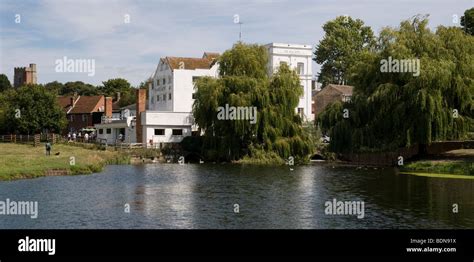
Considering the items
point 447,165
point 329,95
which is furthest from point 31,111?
point 447,165

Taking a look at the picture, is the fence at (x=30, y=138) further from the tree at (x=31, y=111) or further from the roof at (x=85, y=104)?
the roof at (x=85, y=104)

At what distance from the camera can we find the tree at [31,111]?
265 feet

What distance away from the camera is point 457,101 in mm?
55781

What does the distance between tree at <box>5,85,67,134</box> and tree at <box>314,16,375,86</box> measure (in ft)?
191

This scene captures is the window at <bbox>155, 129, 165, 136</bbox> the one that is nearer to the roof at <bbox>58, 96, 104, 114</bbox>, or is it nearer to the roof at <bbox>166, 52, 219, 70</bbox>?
the roof at <bbox>166, 52, 219, 70</bbox>

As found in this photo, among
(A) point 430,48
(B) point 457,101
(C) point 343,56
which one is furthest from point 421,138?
(C) point 343,56

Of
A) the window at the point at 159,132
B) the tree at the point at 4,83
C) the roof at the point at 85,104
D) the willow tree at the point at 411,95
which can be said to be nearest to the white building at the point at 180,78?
the window at the point at 159,132

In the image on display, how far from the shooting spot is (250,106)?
64.4 m

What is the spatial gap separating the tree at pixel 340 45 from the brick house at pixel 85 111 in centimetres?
4569

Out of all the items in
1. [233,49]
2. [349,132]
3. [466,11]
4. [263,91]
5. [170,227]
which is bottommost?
[170,227]

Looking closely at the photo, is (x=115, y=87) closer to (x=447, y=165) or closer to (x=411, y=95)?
(x=411, y=95)

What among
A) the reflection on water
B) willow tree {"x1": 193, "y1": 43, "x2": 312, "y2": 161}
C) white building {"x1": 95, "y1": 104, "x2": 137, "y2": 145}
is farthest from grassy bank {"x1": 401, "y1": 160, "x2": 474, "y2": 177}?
white building {"x1": 95, "y1": 104, "x2": 137, "y2": 145}

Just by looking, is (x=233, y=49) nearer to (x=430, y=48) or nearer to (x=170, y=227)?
(x=430, y=48)

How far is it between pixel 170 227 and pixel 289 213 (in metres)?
6.03
